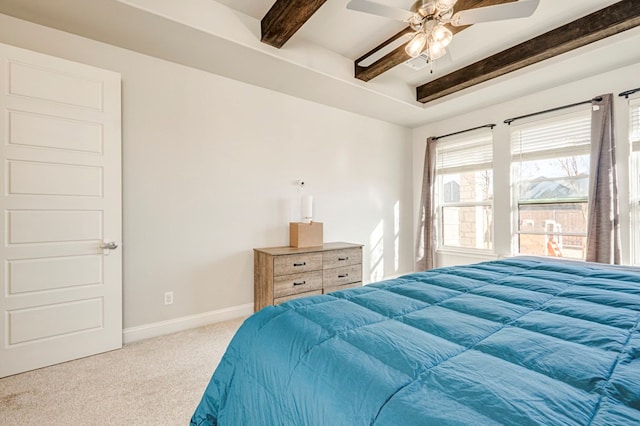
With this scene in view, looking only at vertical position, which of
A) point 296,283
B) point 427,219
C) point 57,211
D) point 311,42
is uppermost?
point 311,42

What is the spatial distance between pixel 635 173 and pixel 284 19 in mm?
3741

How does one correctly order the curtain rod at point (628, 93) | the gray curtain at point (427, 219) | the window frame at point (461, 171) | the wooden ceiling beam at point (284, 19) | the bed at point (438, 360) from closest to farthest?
the bed at point (438, 360) → the wooden ceiling beam at point (284, 19) → the curtain rod at point (628, 93) → the window frame at point (461, 171) → the gray curtain at point (427, 219)

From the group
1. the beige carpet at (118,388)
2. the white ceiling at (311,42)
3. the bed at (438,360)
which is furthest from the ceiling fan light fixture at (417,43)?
the beige carpet at (118,388)

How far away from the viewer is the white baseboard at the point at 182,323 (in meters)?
2.56

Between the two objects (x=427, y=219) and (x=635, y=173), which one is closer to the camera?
(x=635, y=173)

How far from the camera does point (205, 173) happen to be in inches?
117

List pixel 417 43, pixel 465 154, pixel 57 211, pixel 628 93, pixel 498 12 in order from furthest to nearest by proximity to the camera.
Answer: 1. pixel 465 154
2. pixel 628 93
3. pixel 57 211
4. pixel 417 43
5. pixel 498 12

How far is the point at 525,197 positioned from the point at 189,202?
13.4ft

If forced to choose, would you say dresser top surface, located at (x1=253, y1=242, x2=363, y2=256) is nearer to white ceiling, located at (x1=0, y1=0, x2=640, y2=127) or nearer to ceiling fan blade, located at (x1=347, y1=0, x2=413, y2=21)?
white ceiling, located at (x1=0, y1=0, x2=640, y2=127)

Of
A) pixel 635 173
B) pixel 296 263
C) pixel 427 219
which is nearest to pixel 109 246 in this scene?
pixel 296 263

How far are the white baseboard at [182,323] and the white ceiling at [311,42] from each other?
8.31 feet

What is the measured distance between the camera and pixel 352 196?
4.15 metres

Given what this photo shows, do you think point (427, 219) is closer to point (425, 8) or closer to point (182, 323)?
point (425, 8)

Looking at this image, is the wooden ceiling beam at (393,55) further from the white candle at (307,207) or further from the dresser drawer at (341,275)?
the dresser drawer at (341,275)
